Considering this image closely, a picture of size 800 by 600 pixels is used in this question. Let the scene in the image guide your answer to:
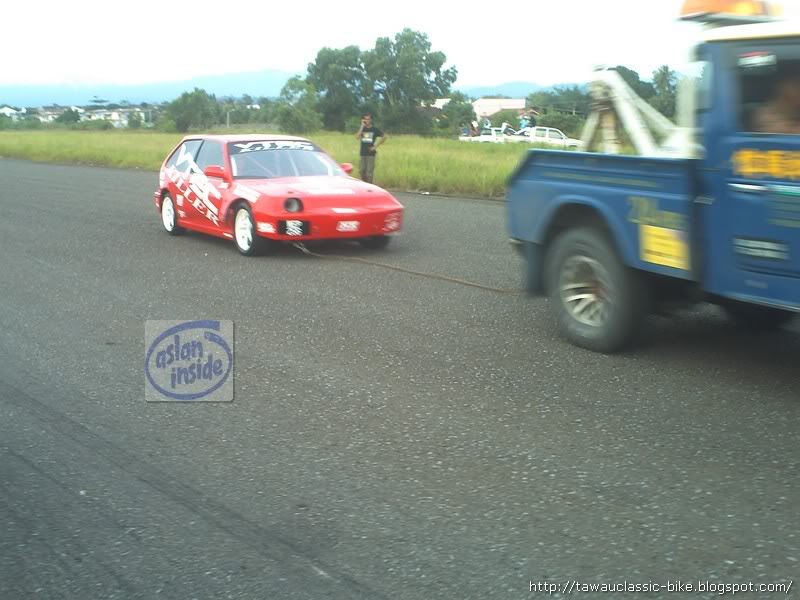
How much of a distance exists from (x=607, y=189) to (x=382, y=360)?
1857 mm

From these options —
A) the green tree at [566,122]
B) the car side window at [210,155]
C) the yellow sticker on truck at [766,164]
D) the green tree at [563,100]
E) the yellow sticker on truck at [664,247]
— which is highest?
the green tree at [563,100]

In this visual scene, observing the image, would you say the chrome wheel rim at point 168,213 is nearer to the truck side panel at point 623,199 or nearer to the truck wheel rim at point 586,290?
the truck side panel at point 623,199

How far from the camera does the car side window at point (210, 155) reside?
40.3ft

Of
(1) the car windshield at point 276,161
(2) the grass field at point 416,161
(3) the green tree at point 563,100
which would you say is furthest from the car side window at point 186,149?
(2) the grass field at point 416,161

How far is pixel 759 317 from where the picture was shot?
732 centimetres

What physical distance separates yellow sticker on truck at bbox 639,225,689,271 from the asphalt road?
709mm

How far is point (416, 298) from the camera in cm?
891

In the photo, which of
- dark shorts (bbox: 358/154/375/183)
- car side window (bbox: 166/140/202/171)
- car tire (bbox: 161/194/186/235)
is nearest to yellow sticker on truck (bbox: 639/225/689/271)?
car side window (bbox: 166/140/202/171)

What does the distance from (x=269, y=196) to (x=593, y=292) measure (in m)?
5.07

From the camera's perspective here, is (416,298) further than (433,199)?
No

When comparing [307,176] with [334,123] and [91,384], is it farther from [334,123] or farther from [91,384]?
[334,123]

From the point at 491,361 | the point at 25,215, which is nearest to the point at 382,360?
the point at 491,361

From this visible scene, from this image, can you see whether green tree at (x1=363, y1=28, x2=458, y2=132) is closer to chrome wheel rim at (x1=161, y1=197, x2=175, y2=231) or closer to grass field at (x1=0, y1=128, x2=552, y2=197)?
grass field at (x1=0, y1=128, x2=552, y2=197)

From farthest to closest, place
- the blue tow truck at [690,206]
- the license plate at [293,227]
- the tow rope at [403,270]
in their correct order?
1. the license plate at [293,227]
2. the tow rope at [403,270]
3. the blue tow truck at [690,206]
